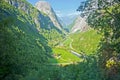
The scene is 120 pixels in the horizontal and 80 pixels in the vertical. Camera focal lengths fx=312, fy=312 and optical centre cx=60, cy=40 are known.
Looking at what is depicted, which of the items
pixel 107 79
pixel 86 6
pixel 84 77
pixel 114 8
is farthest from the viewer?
pixel 107 79

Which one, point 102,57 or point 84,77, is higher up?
point 102,57

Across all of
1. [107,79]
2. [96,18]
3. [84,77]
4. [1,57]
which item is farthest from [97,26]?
[1,57]

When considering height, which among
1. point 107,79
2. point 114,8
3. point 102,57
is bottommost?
point 107,79

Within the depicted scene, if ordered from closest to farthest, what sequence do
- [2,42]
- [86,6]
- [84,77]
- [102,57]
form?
[86,6]
[84,77]
[102,57]
[2,42]

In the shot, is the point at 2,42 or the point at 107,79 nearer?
the point at 107,79

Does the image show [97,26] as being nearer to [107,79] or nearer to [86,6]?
[86,6]

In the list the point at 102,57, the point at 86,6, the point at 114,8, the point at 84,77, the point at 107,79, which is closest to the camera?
the point at 114,8

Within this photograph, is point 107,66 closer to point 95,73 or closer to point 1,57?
point 95,73

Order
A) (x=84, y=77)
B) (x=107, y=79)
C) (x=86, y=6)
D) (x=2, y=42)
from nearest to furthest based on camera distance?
(x=86, y=6) < (x=84, y=77) < (x=107, y=79) < (x=2, y=42)

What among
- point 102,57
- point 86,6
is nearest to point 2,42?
point 102,57
